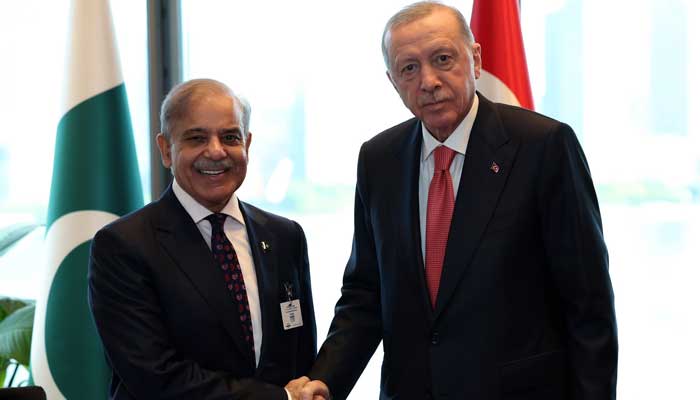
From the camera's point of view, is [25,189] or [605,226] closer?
[605,226]

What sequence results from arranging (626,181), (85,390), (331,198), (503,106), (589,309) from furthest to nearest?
(331,198) → (626,181) → (85,390) → (503,106) → (589,309)

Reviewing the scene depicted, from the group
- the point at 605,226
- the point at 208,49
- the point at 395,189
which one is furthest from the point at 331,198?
the point at 395,189

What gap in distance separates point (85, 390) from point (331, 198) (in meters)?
1.51

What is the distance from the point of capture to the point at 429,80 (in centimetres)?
215

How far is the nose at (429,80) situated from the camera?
84.7 inches

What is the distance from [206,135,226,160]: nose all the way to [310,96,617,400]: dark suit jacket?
0.53 m

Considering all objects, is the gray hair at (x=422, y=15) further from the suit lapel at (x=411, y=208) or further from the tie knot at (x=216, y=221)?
the tie knot at (x=216, y=221)

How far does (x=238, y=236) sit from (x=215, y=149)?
0.28 meters

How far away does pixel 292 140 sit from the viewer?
169 inches

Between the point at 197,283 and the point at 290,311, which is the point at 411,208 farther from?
the point at 197,283

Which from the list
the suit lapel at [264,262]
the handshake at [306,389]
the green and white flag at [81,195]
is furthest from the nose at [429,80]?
the green and white flag at [81,195]

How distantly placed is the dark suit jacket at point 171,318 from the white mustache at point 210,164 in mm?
158

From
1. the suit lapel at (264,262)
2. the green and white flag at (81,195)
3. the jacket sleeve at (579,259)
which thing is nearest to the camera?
the jacket sleeve at (579,259)

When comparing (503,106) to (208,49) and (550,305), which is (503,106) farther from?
Result: (208,49)
